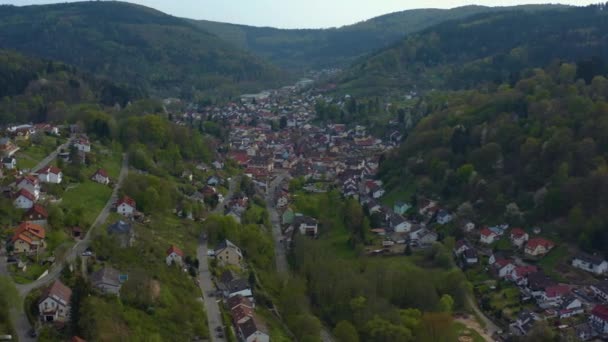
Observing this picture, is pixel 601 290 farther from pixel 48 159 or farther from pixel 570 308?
pixel 48 159

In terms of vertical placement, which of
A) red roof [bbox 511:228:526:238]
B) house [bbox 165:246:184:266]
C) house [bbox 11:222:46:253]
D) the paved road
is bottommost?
red roof [bbox 511:228:526:238]

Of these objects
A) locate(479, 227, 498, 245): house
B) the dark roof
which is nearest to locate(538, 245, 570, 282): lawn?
locate(479, 227, 498, 245): house

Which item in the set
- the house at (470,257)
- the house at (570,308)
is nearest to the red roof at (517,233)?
the house at (470,257)

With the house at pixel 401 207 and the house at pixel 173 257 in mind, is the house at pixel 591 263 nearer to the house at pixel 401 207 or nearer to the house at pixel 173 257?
the house at pixel 401 207

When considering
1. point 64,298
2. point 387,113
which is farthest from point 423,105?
point 64,298

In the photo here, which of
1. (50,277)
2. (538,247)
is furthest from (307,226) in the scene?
(50,277)

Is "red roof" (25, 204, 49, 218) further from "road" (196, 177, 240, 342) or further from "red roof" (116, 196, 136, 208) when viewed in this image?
"road" (196, 177, 240, 342)
